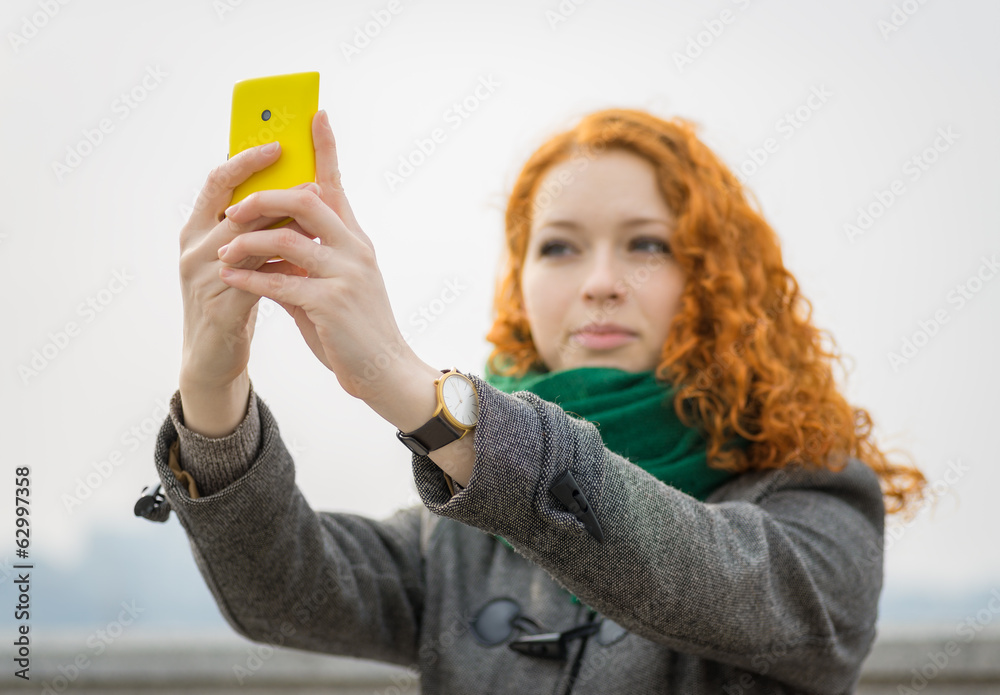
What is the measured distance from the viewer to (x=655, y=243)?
1.53 metres

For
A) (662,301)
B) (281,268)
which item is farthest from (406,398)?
(662,301)

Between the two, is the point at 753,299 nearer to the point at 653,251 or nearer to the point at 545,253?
the point at 653,251

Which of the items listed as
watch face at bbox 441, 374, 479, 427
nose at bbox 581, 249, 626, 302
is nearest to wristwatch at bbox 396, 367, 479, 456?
watch face at bbox 441, 374, 479, 427

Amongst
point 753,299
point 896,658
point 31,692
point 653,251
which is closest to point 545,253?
point 653,251

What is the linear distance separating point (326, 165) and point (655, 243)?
0.77 meters

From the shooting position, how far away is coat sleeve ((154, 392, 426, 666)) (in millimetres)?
1145

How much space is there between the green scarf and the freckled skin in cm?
Answer: 9

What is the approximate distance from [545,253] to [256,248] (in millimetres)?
782

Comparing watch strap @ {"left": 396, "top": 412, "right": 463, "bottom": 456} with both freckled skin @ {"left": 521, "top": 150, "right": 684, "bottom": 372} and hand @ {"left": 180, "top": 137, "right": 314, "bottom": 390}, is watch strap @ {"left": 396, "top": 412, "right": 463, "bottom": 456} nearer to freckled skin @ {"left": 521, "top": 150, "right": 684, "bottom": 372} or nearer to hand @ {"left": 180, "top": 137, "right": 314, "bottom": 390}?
hand @ {"left": 180, "top": 137, "right": 314, "bottom": 390}

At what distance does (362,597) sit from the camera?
1432 mm

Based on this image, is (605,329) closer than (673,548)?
No

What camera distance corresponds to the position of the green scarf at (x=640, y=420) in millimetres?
1368

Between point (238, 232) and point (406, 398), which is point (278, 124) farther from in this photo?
point (406, 398)

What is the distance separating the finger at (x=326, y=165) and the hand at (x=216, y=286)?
0.17 feet
